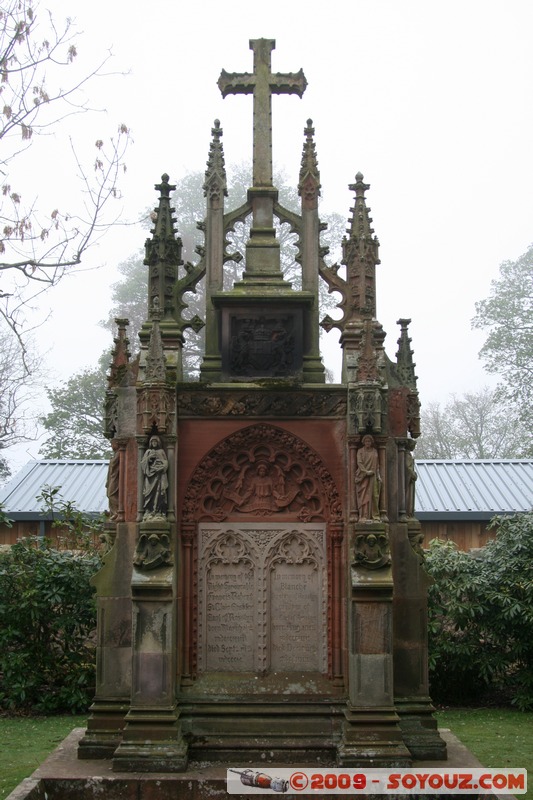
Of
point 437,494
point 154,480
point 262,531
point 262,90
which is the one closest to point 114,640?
point 154,480

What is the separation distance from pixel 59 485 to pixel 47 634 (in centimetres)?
713

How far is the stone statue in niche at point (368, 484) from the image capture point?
8750mm

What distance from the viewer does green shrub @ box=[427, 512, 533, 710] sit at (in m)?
14.9

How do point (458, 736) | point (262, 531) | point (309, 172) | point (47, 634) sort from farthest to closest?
1. point (47, 634)
2. point (458, 736)
3. point (309, 172)
4. point (262, 531)

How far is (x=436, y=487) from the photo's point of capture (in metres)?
21.0

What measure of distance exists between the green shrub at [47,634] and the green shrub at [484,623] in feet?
19.9

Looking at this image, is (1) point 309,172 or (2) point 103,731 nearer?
(2) point 103,731

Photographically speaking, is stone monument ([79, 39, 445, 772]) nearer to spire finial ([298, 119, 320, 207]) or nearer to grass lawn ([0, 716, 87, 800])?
spire finial ([298, 119, 320, 207])

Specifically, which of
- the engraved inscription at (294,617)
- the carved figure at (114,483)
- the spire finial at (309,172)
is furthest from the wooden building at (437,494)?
the spire finial at (309,172)

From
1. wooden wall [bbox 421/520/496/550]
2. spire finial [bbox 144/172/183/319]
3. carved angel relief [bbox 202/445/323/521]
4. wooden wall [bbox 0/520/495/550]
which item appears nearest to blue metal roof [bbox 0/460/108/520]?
wooden wall [bbox 0/520/495/550]

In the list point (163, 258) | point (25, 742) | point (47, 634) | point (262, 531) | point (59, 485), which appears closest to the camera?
point (262, 531)

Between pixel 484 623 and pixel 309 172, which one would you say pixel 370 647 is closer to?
pixel 309 172

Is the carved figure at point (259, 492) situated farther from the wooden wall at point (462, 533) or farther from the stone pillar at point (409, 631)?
the wooden wall at point (462, 533)

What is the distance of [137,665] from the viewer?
857 centimetres
